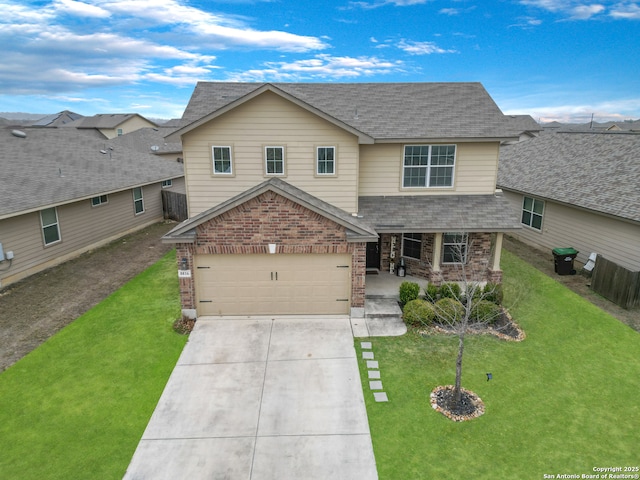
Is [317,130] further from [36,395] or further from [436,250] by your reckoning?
[36,395]

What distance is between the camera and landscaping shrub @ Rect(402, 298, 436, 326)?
12.1 meters

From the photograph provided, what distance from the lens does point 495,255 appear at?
47.6 ft

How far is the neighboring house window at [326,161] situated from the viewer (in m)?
13.7

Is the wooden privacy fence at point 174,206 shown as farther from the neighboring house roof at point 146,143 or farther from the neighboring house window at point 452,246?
the neighboring house window at point 452,246

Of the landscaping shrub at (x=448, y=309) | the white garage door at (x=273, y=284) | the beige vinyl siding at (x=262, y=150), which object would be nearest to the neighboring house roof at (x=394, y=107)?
the beige vinyl siding at (x=262, y=150)

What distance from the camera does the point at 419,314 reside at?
1216cm

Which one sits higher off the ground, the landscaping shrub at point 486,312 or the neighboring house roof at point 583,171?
the neighboring house roof at point 583,171

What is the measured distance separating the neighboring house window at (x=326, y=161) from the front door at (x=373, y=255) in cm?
382

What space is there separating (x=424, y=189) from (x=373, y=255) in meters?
3.33

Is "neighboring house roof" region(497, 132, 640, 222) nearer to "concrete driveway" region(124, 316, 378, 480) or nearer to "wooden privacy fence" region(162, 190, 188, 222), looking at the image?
"concrete driveway" region(124, 316, 378, 480)

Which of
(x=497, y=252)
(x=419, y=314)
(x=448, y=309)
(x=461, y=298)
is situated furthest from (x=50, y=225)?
(x=497, y=252)

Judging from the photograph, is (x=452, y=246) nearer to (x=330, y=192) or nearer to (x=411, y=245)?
(x=411, y=245)

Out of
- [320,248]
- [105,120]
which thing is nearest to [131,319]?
[320,248]

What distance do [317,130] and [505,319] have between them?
8.64 meters
